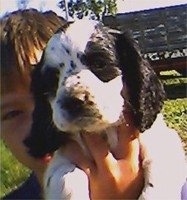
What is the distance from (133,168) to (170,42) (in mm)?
531

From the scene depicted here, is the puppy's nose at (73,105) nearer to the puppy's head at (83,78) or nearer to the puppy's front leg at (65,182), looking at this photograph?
the puppy's head at (83,78)

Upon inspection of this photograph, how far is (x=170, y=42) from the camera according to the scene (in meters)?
1.97

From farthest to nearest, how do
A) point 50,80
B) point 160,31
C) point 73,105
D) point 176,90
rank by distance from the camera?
A: point 176,90 < point 160,31 < point 50,80 < point 73,105

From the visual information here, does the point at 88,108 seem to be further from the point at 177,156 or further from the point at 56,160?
the point at 177,156

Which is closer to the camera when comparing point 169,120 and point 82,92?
point 82,92

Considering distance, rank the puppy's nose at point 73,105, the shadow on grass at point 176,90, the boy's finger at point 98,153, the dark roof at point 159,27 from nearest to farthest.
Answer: the puppy's nose at point 73,105 → the boy's finger at point 98,153 → the dark roof at point 159,27 → the shadow on grass at point 176,90

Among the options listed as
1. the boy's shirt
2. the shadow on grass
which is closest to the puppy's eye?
the boy's shirt

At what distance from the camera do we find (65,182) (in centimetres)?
146

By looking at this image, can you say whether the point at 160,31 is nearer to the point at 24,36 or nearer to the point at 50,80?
the point at 24,36

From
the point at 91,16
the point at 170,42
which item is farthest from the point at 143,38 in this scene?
the point at 91,16

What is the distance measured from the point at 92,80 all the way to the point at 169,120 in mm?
1060

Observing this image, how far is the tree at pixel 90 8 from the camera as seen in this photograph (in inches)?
64.7

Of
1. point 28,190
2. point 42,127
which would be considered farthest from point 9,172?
point 42,127

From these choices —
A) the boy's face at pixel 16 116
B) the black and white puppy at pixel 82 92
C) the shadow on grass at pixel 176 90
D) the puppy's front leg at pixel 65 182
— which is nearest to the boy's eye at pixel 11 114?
the boy's face at pixel 16 116
